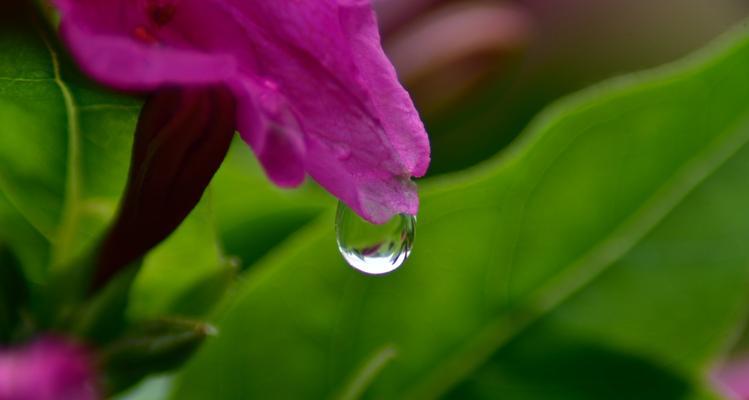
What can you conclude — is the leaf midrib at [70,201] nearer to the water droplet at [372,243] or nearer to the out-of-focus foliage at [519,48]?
the water droplet at [372,243]

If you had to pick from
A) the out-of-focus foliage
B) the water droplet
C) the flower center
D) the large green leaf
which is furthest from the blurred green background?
the out-of-focus foliage

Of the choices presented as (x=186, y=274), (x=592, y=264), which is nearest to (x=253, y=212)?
(x=186, y=274)

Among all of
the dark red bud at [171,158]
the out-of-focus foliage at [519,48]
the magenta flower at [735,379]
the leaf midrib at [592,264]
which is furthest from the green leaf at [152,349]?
the out-of-focus foliage at [519,48]

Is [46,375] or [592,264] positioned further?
[592,264]

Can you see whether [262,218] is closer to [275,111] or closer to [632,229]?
[632,229]

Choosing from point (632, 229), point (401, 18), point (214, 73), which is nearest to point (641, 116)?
point (632, 229)

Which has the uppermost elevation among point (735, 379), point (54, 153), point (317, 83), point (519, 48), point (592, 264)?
point (317, 83)

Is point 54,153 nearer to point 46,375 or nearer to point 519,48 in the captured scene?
point 46,375
